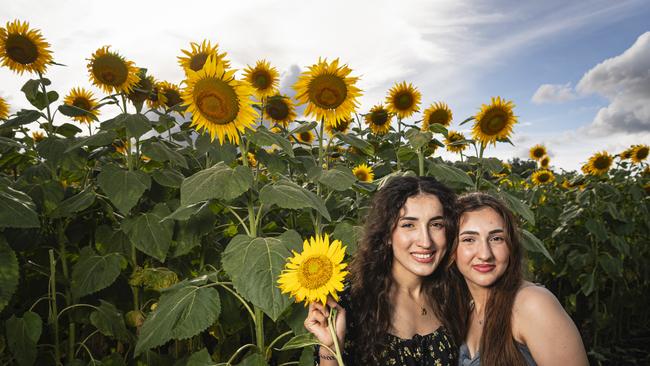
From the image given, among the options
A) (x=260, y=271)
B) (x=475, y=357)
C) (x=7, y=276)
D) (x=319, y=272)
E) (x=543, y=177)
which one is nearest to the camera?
(x=319, y=272)

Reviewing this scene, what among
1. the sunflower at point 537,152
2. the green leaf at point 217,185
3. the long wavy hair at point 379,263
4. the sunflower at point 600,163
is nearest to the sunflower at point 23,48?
the green leaf at point 217,185

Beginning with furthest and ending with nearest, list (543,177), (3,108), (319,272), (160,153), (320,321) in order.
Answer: (543,177), (3,108), (160,153), (320,321), (319,272)

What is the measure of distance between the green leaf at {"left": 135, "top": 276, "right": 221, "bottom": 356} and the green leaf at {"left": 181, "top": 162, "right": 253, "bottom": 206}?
42cm

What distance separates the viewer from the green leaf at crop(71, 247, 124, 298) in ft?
7.95

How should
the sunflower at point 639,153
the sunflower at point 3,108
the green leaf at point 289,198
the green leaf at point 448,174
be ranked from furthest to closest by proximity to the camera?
the sunflower at point 639,153, the sunflower at point 3,108, the green leaf at point 448,174, the green leaf at point 289,198

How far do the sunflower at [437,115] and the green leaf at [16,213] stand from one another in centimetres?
329

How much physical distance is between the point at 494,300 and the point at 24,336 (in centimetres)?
221

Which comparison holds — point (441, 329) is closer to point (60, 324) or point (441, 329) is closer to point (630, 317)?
point (60, 324)

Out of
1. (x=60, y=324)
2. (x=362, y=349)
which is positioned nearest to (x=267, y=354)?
(x=362, y=349)

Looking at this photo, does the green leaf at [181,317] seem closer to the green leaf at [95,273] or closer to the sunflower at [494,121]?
the green leaf at [95,273]

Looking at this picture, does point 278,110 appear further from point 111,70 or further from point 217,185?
point 217,185

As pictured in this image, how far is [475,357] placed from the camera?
7.80 feet

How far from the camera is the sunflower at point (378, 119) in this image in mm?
4562

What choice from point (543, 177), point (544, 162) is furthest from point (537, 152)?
point (543, 177)
